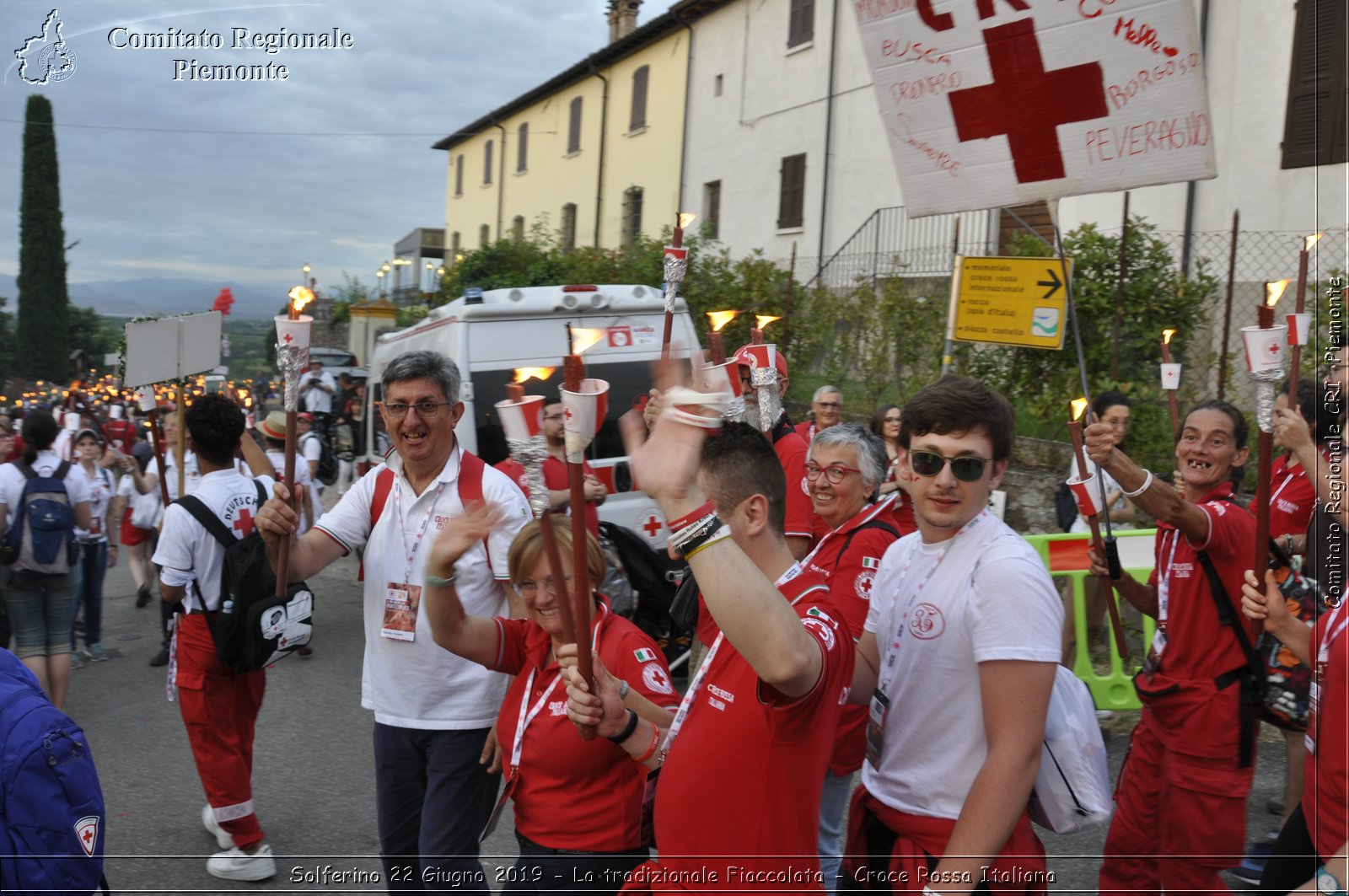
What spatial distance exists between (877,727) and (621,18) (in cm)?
2625

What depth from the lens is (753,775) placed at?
208 centimetres

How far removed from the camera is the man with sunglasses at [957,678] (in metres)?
2.11

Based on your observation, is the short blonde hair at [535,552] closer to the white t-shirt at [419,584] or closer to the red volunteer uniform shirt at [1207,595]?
the white t-shirt at [419,584]

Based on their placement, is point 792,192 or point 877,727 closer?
point 877,727

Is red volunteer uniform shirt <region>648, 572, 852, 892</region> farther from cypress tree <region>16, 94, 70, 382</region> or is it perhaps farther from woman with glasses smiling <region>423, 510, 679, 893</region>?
cypress tree <region>16, 94, 70, 382</region>

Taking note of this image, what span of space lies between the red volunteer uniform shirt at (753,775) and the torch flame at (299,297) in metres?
1.78

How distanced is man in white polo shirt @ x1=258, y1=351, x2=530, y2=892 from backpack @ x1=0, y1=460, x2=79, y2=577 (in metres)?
3.35

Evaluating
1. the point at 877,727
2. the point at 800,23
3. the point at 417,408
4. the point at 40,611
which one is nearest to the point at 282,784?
the point at 40,611

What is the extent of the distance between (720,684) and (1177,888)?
209cm

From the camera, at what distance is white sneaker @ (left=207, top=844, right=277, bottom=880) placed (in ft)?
14.6

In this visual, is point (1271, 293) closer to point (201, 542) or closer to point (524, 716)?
point (524, 716)

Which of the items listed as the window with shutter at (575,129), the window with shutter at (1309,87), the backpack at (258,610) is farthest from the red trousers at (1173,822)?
the window with shutter at (575,129)

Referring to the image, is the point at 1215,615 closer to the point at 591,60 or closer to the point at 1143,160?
the point at 1143,160

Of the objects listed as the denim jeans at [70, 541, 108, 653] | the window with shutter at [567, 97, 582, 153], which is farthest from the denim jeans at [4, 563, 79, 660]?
the window with shutter at [567, 97, 582, 153]
